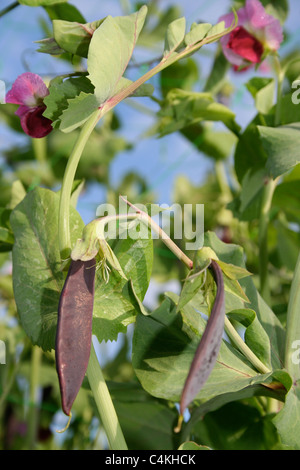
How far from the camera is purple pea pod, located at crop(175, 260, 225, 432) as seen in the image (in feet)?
0.79

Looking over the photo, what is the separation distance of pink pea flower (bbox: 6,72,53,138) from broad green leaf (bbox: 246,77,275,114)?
0.30 m

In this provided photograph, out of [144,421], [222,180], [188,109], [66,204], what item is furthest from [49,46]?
[222,180]

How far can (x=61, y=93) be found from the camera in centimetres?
37

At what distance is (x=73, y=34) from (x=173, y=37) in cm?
7

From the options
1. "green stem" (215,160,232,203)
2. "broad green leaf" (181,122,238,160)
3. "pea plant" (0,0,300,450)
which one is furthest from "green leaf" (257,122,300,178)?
"green stem" (215,160,232,203)

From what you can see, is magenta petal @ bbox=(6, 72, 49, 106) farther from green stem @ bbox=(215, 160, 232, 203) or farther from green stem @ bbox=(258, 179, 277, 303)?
green stem @ bbox=(215, 160, 232, 203)

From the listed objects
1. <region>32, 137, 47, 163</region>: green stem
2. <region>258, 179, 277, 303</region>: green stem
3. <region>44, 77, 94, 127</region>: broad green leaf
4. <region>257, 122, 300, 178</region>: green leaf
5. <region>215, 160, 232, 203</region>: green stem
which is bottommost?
<region>215, 160, 232, 203</region>: green stem

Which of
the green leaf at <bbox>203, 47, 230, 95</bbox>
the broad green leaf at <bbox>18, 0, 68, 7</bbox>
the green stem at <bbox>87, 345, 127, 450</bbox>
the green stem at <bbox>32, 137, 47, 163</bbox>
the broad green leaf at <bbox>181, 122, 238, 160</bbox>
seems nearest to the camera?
the green stem at <bbox>87, 345, 127, 450</bbox>

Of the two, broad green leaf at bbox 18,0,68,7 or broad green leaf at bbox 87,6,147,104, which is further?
broad green leaf at bbox 18,0,68,7

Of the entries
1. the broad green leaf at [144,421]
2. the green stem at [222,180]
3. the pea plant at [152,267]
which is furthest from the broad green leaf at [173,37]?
the green stem at [222,180]

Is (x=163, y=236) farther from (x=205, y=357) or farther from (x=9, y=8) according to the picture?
(x=9, y=8)
